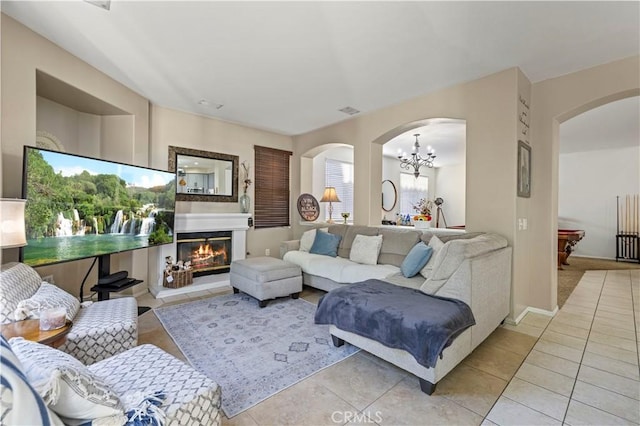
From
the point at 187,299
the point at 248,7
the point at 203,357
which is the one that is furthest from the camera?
the point at 187,299

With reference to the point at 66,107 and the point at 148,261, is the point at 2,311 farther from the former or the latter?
the point at 66,107

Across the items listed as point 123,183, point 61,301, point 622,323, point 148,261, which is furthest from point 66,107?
point 622,323

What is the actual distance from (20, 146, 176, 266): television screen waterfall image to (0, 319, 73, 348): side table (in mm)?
846

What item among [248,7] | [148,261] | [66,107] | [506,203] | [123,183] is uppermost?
[248,7]

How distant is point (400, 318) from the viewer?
6.50 ft

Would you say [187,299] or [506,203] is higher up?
[506,203]

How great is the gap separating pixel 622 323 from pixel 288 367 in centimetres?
367

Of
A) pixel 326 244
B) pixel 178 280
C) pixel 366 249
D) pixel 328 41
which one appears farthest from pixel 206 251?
pixel 328 41

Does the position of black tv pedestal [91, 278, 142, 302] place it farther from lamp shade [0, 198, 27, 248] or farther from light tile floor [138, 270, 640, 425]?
lamp shade [0, 198, 27, 248]

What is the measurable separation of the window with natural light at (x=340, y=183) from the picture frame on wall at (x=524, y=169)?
3.70 metres

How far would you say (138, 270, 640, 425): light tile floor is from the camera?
1695mm

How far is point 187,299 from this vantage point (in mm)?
3814

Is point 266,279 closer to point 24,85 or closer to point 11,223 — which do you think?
point 11,223

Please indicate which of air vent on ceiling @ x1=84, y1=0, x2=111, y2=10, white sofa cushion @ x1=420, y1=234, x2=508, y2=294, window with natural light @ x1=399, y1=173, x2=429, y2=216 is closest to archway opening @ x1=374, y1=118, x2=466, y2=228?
window with natural light @ x1=399, y1=173, x2=429, y2=216
